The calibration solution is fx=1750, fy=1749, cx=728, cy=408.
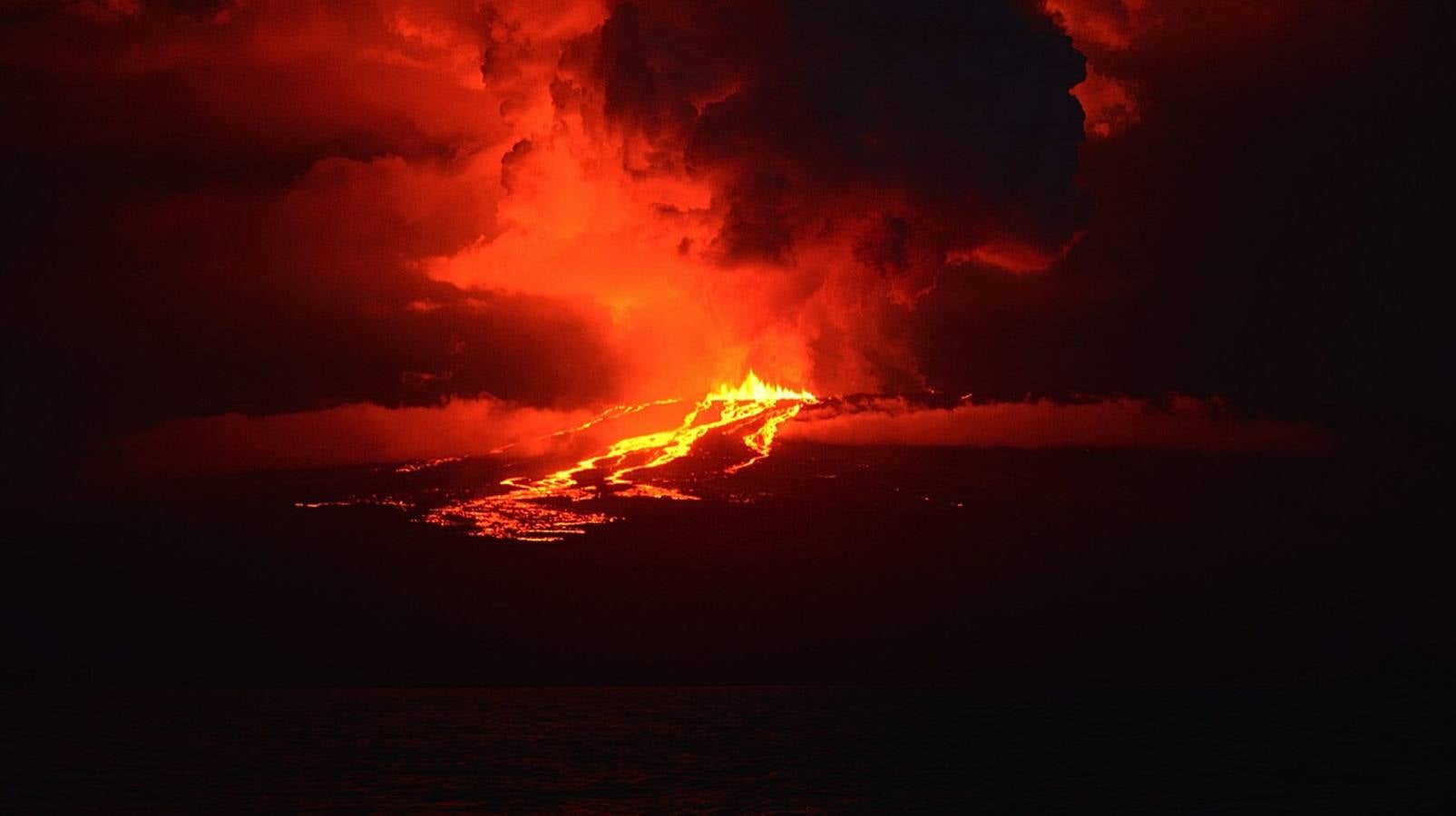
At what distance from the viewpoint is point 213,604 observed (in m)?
195

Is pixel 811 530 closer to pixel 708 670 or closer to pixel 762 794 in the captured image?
pixel 708 670

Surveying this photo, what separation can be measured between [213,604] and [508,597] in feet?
111

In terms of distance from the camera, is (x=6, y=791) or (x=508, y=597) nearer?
A: (x=6, y=791)

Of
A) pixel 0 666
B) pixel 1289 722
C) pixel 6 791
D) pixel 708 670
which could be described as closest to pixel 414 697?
pixel 708 670

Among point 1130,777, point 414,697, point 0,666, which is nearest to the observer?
point 1130,777

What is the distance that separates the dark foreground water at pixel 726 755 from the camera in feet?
192

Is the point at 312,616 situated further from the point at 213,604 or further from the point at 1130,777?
the point at 1130,777

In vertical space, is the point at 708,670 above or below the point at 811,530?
below

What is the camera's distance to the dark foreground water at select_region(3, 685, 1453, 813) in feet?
192

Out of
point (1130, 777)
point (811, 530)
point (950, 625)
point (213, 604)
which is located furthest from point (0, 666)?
point (1130, 777)

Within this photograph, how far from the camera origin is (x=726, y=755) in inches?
3039

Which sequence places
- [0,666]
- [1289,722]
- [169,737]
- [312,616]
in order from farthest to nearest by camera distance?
[312,616], [0,666], [1289,722], [169,737]

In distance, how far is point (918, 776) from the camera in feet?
226

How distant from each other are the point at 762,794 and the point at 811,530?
13866 centimetres
